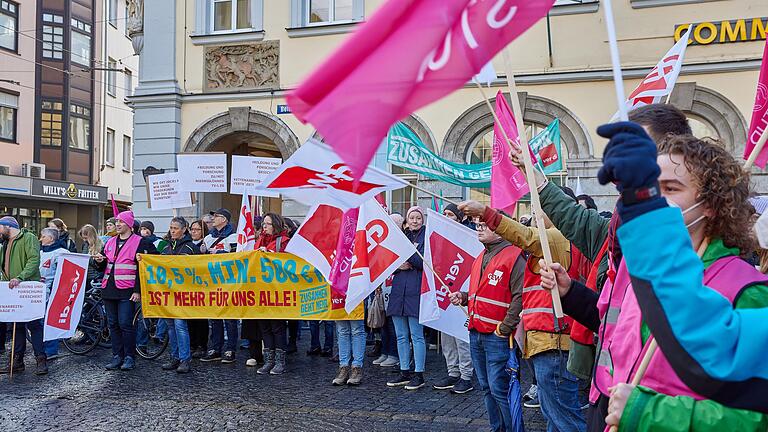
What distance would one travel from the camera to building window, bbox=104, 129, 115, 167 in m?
39.0

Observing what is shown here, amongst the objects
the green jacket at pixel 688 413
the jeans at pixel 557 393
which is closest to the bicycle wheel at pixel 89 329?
the jeans at pixel 557 393

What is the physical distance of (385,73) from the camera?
2.03m

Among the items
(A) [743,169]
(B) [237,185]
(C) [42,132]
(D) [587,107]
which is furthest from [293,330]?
(C) [42,132]

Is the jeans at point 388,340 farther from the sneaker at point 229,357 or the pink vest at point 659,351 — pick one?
the pink vest at point 659,351

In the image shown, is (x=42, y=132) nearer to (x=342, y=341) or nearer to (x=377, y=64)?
(x=342, y=341)

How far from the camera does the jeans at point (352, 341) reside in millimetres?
8992

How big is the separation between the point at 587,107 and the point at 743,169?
13187mm

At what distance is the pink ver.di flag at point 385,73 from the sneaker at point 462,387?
6.58m

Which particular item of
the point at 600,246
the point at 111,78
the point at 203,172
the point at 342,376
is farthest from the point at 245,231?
the point at 111,78

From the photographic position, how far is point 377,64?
2012 millimetres

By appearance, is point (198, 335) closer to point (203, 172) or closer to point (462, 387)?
point (203, 172)

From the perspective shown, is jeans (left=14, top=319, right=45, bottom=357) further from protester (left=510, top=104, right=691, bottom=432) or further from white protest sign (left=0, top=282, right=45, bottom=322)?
protester (left=510, top=104, right=691, bottom=432)

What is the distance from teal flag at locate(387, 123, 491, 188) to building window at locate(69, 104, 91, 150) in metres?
27.5

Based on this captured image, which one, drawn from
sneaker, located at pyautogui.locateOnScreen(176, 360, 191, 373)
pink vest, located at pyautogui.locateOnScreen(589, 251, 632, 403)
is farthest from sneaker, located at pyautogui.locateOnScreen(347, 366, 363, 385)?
pink vest, located at pyautogui.locateOnScreen(589, 251, 632, 403)
